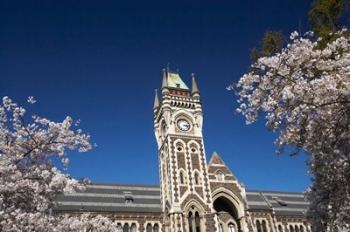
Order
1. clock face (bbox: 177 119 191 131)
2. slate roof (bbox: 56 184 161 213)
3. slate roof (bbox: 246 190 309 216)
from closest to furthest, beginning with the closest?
slate roof (bbox: 56 184 161 213), clock face (bbox: 177 119 191 131), slate roof (bbox: 246 190 309 216)

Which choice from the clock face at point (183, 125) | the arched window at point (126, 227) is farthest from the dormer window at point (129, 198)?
the clock face at point (183, 125)

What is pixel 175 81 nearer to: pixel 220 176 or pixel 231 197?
pixel 220 176

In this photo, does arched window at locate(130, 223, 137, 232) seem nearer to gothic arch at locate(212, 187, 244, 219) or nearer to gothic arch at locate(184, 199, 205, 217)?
gothic arch at locate(184, 199, 205, 217)

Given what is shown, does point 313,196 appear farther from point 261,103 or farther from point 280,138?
point 261,103

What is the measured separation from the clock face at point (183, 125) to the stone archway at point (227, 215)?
944cm

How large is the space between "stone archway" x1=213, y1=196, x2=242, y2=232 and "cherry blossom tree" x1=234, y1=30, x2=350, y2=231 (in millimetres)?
29819

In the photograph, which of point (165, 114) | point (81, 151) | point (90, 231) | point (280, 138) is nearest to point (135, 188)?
point (165, 114)

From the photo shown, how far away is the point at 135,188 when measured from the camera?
1870 inches

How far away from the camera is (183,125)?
46.1 meters

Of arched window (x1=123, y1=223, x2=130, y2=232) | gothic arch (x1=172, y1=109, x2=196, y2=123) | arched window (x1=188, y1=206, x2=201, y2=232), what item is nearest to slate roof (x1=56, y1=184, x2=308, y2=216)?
arched window (x1=123, y1=223, x2=130, y2=232)

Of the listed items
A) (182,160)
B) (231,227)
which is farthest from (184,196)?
(231,227)

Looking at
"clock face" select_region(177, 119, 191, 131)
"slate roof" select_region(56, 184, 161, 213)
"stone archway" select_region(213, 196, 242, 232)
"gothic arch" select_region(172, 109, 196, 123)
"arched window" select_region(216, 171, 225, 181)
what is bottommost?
"stone archway" select_region(213, 196, 242, 232)

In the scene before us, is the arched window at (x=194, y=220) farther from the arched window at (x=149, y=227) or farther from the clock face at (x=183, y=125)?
the clock face at (x=183, y=125)

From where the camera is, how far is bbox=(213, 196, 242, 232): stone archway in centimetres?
4266
